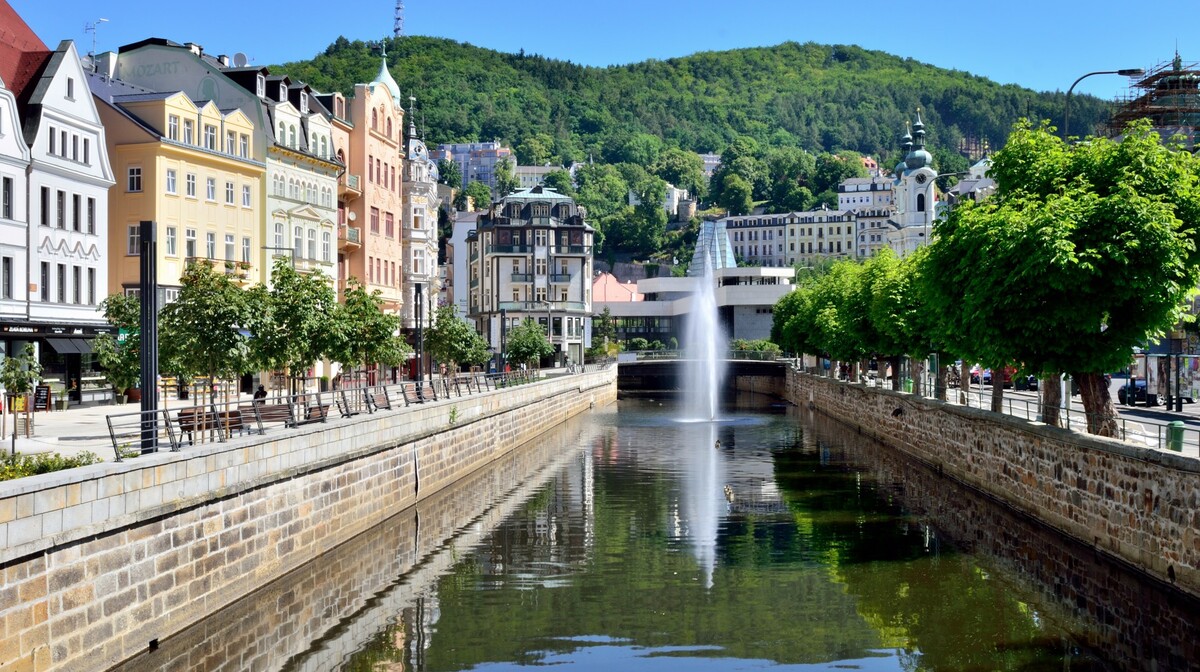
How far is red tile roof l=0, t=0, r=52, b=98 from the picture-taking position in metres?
48.4

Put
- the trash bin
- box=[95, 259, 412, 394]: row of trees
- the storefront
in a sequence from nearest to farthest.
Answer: the trash bin, box=[95, 259, 412, 394]: row of trees, the storefront

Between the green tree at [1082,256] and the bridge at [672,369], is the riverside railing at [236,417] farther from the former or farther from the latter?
the bridge at [672,369]

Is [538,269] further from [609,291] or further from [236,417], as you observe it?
[236,417]

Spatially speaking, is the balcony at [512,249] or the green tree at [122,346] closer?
the green tree at [122,346]

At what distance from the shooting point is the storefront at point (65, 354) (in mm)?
45469

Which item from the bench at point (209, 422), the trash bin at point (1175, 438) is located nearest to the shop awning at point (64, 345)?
the bench at point (209, 422)

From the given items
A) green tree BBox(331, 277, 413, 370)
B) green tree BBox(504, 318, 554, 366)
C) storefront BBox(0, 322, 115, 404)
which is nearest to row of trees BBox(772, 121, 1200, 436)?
green tree BBox(331, 277, 413, 370)

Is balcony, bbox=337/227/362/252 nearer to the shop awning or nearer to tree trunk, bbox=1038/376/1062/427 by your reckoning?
the shop awning

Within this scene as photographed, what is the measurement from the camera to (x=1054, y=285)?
3009 centimetres

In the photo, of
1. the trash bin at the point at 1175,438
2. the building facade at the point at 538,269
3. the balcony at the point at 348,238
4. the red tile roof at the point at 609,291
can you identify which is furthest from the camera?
the red tile roof at the point at 609,291

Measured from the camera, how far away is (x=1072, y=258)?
29062 mm

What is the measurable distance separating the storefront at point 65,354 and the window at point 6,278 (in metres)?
1.11

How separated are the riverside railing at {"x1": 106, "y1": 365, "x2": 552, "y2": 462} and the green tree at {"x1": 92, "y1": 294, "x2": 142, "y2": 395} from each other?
133 cm

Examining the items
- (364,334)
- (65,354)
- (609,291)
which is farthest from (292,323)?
(609,291)
